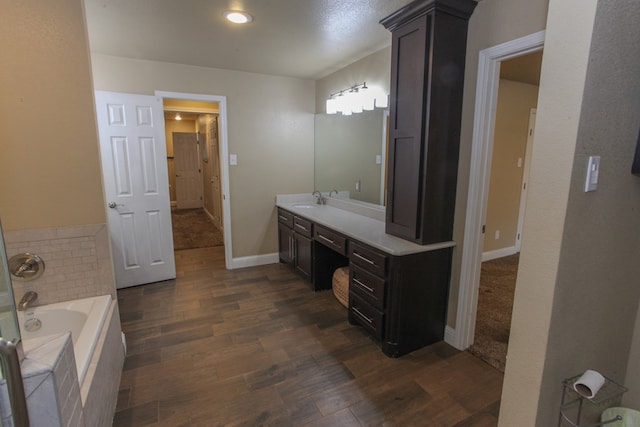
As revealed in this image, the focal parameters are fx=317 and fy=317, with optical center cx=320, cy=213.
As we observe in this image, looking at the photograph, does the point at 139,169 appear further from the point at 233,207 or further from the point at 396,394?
the point at 396,394

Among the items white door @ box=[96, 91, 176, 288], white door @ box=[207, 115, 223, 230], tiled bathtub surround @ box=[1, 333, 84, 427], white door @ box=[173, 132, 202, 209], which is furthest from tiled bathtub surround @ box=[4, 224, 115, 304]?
white door @ box=[173, 132, 202, 209]

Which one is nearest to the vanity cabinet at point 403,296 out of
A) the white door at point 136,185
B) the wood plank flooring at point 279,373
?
the wood plank flooring at point 279,373

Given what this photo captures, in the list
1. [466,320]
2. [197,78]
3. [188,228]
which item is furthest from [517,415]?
[188,228]

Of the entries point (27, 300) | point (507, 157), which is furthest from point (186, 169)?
point (507, 157)

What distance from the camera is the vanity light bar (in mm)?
2982

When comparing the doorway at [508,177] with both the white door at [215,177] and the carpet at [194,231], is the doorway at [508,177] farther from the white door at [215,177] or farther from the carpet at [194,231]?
the white door at [215,177]

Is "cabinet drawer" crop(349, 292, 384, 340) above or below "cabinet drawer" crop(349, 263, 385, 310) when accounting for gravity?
below

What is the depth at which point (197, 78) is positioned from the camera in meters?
3.51

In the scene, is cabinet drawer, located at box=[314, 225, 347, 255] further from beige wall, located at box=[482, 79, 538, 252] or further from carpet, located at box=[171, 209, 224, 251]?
carpet, located at box=[171, 209, 224, 251]

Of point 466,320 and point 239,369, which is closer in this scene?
point 239,369

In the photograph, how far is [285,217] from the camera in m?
3.86

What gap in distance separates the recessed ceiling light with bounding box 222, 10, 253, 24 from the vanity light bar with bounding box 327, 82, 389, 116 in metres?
1.27

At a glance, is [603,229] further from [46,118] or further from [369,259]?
[46,118]

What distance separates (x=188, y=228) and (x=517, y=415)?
5.84m
